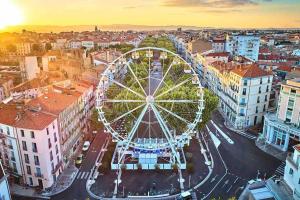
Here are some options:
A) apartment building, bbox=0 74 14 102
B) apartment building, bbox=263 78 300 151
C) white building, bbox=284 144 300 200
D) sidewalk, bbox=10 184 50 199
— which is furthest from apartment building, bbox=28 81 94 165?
apartment building, bbox=263 78 300 151

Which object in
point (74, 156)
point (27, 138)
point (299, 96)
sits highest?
point (299, 96)

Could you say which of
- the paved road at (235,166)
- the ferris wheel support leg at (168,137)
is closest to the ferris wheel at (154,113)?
the ferris wheel support leg at (168,137)

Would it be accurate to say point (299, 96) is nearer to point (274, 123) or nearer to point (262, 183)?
point (274, 123)

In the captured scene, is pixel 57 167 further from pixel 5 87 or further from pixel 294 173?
pixel 5 87

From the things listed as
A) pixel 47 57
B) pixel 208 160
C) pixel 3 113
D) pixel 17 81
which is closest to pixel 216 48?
pixel 47 57

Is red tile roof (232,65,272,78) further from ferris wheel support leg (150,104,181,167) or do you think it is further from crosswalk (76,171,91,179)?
crosswalk (76,171,91,179)

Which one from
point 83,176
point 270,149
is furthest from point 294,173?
point 83,176
